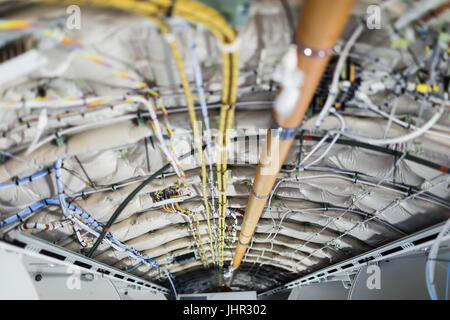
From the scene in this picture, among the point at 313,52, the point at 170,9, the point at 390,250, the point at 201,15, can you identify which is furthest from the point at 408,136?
the point at 390,250

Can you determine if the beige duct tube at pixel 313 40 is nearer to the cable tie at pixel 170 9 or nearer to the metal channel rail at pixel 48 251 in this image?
the cable tie at pixel 170 9

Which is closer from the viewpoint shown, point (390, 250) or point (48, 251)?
point (48, 251)

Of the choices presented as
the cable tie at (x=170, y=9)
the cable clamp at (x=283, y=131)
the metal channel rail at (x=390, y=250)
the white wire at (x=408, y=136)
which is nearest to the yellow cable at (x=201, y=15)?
the cable tie at (x=170, y=9)

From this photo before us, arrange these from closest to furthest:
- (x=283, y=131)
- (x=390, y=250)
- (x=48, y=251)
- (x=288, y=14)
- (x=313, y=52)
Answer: (x=313, y=52)
(x=288, y=14)
(x=283, y=131)
(x=48, y=251)
(x=390, y=250)

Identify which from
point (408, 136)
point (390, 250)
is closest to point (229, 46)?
point (408, 136)

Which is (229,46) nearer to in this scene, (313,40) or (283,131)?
(313,40)

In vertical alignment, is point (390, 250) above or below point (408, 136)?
below

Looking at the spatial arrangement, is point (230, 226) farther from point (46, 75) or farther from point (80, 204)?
point (46, 75)

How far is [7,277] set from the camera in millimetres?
2082

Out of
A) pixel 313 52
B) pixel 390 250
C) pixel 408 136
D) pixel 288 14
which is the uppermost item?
pixel 288 14

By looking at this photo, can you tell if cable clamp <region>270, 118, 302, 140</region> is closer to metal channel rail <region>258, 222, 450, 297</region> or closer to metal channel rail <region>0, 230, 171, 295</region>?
metal channel rail <region>258, 222, 450, 297</region>

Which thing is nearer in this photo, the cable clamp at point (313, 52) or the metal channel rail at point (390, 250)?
the cable clamp at point (313, 52)

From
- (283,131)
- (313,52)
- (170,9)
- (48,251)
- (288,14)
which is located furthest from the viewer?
(48,251)

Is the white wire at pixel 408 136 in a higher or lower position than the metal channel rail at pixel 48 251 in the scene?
higher
